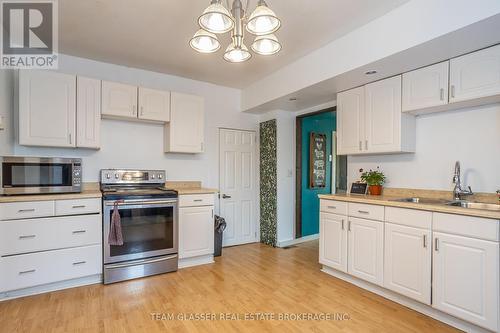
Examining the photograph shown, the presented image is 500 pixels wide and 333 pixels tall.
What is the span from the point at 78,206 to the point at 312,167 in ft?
11.7

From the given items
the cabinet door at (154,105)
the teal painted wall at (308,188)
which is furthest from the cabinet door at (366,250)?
the cabinet door at (154,105)

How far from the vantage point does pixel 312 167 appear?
16.0 feet

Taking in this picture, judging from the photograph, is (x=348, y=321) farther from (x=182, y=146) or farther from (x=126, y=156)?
(x=126, y=156)

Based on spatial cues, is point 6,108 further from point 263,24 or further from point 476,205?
point 476,205

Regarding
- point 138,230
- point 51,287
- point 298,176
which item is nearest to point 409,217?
point 298,176

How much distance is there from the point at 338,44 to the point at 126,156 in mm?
2898

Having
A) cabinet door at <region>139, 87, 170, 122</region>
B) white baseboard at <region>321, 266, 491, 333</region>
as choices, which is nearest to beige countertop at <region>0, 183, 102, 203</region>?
cabinet door at <region>139, 87, 170, 122</region>

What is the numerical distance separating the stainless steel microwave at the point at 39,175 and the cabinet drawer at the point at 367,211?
9.68 ft

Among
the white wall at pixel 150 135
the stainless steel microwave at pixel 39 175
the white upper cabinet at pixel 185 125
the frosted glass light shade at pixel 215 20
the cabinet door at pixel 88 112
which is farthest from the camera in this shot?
the white upper cabinet at pixel 185 125

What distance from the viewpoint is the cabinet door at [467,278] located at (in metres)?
1.89

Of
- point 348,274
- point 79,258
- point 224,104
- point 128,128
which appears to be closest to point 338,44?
point 224,104

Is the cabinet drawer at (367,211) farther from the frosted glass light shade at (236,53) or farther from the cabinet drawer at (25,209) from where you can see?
the cabinet drawer at (25,209)

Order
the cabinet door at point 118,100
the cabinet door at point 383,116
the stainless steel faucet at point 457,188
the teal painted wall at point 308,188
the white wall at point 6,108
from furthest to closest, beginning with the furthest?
the teal painted wall at point 308,188 < the cabinet door at point 118,100 < the cabinet door at point 383,116 < the white wall at point 6,108 < the stainless steel faucet at point 457,188
